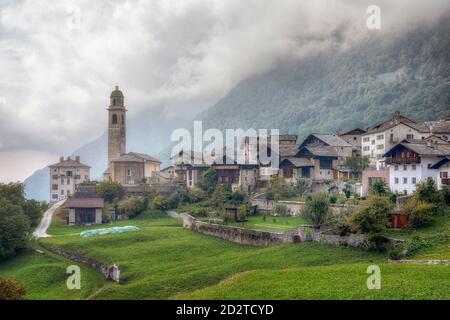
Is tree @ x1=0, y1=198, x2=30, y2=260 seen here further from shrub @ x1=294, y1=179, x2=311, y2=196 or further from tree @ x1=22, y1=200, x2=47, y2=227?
shrub @ x1=294, y1=179, x2=311, y2=196

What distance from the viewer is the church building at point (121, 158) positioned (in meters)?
89.9

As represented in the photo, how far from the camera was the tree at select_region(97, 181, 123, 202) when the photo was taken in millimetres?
77250

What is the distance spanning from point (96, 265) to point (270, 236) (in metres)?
16.4

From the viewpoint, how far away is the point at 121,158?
300 ft

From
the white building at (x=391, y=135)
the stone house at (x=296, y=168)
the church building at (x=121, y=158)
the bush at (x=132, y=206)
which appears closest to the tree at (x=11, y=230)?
the bush at (x=132, y=206)

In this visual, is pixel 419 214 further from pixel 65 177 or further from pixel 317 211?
pixel 65 177


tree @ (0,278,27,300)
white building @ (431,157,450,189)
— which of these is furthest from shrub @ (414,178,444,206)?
tree @ (0,278,27,300)

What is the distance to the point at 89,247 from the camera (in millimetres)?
51469

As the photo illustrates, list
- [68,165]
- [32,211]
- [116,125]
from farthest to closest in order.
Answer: [68,165] → [116,125] → [32,211]

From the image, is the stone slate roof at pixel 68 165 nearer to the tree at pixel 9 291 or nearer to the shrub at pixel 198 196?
the shrub at pixel 198 196

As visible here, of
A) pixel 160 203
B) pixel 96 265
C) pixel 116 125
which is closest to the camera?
pixel 96 265

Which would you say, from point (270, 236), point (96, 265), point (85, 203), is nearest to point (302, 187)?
point (270, 236)

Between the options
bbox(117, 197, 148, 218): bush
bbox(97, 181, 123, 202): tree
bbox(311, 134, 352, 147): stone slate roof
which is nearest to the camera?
bbox(117, 197, 148, 218): bush

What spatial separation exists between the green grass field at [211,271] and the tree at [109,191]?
1721 cm
